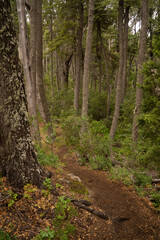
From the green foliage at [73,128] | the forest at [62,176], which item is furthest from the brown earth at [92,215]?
the green foliage at [73,128]

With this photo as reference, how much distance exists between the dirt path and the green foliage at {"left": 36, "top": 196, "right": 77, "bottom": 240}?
2.51 ft

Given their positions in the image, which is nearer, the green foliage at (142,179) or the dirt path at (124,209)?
the dirt path at (124,209)

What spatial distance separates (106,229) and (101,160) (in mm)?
4769

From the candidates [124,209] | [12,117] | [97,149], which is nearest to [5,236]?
[12,117]

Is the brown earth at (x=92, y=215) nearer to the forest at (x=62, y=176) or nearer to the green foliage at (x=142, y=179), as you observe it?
the forest at (x=62, y=176)

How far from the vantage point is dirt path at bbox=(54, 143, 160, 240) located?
12.5 feet

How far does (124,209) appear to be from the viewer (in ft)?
15.3

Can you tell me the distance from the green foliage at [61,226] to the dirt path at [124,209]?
765 millimetres

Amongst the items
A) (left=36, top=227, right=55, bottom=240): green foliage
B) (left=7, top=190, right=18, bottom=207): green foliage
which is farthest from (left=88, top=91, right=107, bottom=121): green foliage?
(left=36, top=227, right=55, bottom=240): green foliage

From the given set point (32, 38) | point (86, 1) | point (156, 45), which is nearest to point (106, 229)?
point (156, 45)

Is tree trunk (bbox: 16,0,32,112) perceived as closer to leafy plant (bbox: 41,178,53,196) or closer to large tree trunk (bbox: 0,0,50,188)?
large tree trunk (bbox: 0,0,50,188)

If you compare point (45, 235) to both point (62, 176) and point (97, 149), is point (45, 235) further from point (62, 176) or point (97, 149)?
point (97, 149)

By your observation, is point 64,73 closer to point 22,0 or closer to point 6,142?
point 22,0

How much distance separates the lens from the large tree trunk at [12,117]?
116 inches
